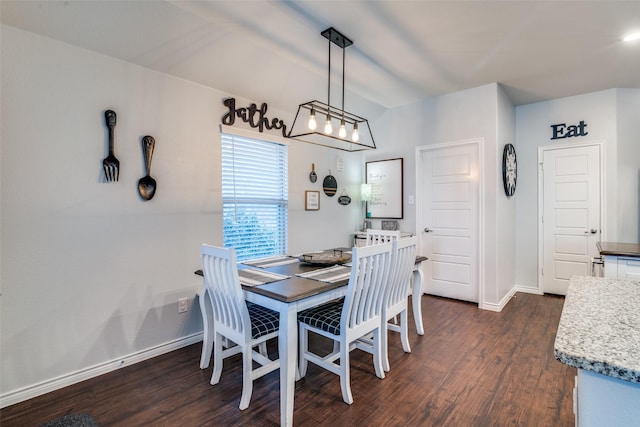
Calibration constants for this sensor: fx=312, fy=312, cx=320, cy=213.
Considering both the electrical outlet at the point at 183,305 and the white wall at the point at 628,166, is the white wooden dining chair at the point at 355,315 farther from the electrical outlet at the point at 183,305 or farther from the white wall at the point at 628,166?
the white wall at the point at 628,166

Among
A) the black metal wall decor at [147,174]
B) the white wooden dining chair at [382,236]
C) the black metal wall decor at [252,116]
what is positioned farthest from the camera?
the white wooden dining chair at [382,236]

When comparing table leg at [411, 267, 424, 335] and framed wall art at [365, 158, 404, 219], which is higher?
framed wall art at [365, 158, 404, 219]

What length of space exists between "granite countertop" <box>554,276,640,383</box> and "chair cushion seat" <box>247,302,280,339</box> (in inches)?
61.5

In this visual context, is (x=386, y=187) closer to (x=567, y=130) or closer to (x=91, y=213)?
(x=567, y=130)

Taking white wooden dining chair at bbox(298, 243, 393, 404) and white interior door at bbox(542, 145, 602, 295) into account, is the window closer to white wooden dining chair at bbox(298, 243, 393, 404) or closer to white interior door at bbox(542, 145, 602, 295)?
white wooden dining chair at bbox(298, 243, 393, 404)

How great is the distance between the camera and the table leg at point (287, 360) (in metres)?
1.71

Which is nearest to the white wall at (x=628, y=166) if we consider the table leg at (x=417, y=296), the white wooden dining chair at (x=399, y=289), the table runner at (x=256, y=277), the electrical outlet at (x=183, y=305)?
the table leg at (x=417, y=296)

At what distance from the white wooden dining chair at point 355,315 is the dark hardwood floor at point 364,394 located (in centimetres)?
17

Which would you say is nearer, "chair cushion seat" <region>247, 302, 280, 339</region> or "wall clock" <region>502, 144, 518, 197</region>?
"chair cushion seat" <region>247, 302, 280, 339</region>

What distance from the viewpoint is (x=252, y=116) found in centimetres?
321

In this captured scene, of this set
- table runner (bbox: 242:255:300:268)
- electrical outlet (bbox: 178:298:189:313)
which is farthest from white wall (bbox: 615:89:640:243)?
electrical outlet (bbox: 178:298:189:313)

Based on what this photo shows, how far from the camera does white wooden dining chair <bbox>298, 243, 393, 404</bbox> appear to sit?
6.33 ft

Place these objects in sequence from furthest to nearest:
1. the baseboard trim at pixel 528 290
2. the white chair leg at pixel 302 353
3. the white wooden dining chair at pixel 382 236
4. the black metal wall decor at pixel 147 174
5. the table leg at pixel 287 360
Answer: the baseboard trim at pixel 528 290 < the white wooden dining chair at pixel 382 236 < the black metal wall decor at pixel 147 174 < the white chair leg at pixel 302 353 < the table leg at pixel 287 360

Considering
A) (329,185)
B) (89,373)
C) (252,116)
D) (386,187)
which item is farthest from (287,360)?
(386,187)
